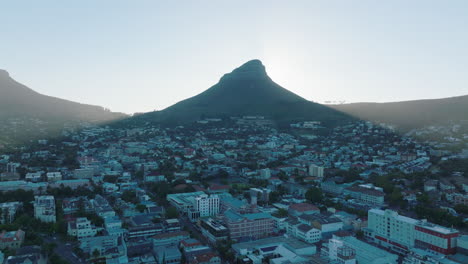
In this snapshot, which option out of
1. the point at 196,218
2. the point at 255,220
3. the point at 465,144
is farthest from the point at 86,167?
the point at 465,144

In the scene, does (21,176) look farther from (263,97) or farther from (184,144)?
(263,97)

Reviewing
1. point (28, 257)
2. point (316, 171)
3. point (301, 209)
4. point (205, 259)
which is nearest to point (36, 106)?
point (316, 171)

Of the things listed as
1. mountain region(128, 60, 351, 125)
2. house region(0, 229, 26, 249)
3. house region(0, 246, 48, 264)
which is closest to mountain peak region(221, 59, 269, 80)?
mountain region(128, 60, 351, 125)

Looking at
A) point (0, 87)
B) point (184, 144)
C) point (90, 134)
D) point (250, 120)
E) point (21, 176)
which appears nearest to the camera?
point (21, 176)

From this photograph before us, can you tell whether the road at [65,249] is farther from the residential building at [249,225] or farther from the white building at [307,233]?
the white building at [307,233]

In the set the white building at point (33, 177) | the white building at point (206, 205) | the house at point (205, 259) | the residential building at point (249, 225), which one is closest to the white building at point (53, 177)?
the white building at point (33, 177)

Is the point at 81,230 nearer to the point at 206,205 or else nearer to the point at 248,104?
the point at 206,205

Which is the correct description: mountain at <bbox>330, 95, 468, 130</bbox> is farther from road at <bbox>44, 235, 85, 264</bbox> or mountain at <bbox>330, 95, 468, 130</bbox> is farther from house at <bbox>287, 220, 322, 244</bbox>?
road at <bbox>44, 235, 85, 264</bbox>

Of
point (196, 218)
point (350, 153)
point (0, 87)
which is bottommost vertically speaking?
point (196, 218)
